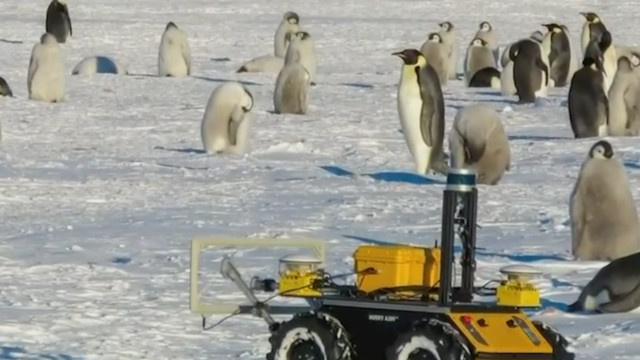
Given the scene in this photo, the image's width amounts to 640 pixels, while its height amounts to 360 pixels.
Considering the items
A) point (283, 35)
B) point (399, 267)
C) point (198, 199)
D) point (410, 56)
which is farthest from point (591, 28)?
point (399, 267)

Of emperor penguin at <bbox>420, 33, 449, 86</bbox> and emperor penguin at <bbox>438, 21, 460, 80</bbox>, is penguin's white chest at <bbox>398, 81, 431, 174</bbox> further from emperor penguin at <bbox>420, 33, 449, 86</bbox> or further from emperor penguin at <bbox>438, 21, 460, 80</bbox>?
emperor penguin at <bbox>438, 21, 460, 80</bbox>

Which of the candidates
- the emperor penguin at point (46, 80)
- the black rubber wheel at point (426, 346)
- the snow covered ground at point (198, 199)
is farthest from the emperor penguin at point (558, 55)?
the black rubber wheel at point (426, 346)

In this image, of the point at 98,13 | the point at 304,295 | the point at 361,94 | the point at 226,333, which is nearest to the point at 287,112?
the point at 361,94

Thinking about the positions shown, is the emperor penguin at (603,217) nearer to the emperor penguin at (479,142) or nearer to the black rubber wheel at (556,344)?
the black rubber wheel at (556,344)

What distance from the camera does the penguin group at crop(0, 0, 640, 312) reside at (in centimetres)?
846

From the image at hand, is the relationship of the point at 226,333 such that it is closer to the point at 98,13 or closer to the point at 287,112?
the point at 287,112

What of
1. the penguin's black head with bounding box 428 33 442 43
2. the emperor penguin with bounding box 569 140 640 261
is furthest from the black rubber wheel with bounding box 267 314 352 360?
the penguin's black head with bounding box 428 33 442 43

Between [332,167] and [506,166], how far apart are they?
60.6 inches

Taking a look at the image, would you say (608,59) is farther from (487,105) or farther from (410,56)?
(410,56)

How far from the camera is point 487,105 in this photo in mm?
13695

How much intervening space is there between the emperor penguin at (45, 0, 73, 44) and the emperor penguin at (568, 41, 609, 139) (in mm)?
14525

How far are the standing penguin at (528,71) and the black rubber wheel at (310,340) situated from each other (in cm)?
1598

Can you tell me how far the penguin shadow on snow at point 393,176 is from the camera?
1269 cm

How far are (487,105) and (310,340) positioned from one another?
9.10 meters
